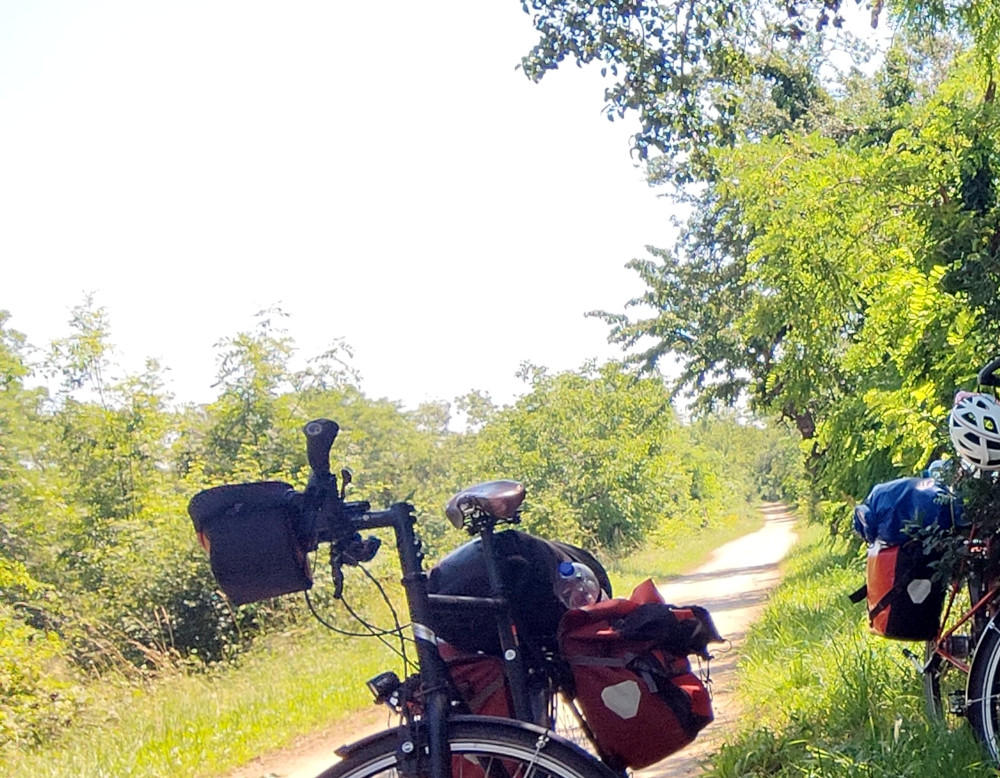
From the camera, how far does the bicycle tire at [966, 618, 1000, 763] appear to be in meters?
3.15

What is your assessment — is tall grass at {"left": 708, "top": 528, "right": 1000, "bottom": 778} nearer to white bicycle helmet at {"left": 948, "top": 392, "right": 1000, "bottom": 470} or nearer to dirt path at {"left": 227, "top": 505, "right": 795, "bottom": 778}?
dirt path at {"left": 227, "top": 505, "right": 795, "bottom": 778}

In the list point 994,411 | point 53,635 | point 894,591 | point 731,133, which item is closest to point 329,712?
point 53,635

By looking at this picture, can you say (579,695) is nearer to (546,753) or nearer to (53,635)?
(546,753)

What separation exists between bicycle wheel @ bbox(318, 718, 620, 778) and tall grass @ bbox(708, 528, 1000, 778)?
157 centimetres

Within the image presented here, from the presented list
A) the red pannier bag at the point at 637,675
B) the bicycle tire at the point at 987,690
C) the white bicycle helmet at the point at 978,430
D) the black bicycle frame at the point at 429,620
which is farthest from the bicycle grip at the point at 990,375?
the black bicycle frame at the point at 429,620

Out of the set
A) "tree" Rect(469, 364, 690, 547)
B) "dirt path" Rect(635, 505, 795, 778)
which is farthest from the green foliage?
"dirt path" Rect(635, 505, 795, 778)

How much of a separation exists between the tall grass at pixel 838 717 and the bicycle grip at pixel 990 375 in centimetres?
110

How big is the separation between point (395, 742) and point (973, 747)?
1.99 m

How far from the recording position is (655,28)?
7285mm

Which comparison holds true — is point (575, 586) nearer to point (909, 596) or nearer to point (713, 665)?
point (909, 596)

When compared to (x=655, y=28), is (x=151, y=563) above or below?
below

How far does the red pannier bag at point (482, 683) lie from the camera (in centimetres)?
273

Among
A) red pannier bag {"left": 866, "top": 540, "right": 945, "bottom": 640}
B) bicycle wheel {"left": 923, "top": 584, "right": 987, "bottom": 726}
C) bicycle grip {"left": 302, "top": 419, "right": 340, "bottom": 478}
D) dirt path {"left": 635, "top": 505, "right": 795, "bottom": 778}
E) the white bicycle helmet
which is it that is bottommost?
dirt path {"left": 635, "top": 505, "right": 795, "bottom": 778}

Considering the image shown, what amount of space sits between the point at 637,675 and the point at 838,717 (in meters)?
2.46
